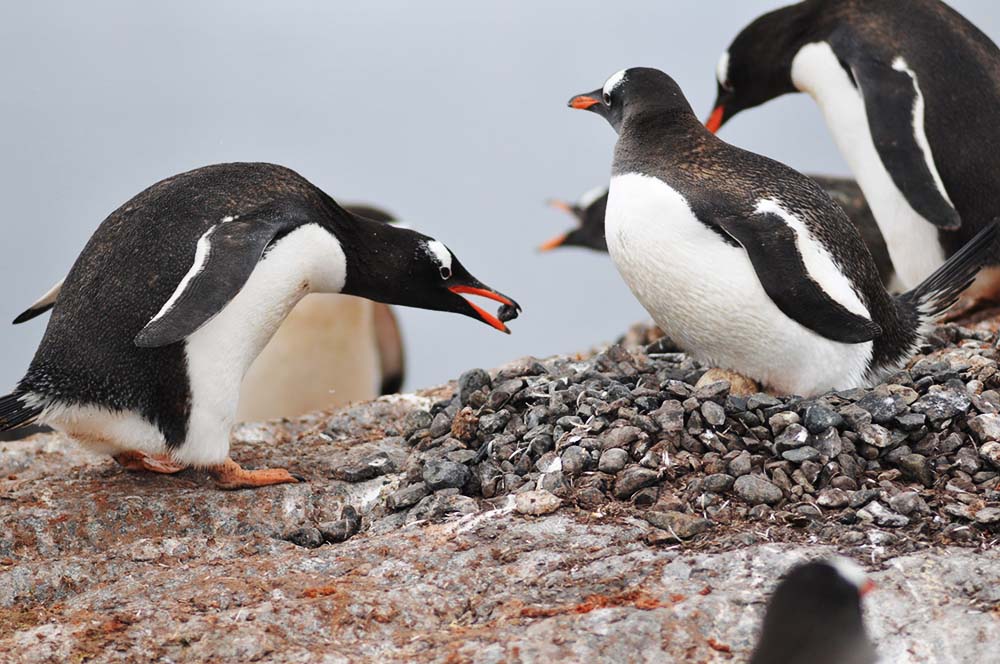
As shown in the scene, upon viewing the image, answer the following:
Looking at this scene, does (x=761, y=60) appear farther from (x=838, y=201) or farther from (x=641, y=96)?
(x=641, y=96)

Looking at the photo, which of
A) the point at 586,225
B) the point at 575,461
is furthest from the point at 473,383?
the point at 586,225

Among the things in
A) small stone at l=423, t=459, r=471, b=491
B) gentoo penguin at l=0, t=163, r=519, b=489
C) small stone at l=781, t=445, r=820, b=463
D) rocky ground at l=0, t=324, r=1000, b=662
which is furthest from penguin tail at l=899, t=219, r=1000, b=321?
gentoo penguin at l=0, t=163, r=519, b=489

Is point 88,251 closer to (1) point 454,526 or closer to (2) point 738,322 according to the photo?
(1) point 454,526

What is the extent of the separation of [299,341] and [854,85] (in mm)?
2840

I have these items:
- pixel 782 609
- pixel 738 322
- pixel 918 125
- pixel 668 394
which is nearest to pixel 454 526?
pixel 668 394

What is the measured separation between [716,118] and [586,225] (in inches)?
83.8

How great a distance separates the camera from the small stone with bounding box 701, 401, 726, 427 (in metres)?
3.04

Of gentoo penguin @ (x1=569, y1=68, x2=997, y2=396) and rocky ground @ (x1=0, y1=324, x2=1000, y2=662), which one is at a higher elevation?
gentoo penguin @ (x1=569, y1=68, x2=997, y2=396)

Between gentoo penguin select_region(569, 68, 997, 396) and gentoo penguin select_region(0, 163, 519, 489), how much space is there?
0.89 m

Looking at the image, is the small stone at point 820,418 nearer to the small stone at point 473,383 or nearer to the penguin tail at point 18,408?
the small stone at point 473,383

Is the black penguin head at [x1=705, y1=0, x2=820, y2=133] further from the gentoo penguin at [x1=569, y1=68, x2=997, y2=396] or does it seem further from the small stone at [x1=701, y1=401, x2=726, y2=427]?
the small stone at [x1=701, y1=401, x2=726, y2=427]

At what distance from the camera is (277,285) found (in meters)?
3.40

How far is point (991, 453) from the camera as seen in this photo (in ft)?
9.56

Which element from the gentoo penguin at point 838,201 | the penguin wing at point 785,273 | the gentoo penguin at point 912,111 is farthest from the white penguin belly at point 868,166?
the penguin wing at point 785,273
